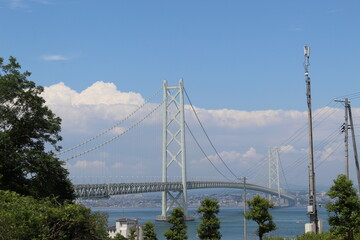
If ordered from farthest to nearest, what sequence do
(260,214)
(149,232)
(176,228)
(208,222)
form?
(149,232)
(176,228)
(208,222)
(260,214)

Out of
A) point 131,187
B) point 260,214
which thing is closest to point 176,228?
point 260,214

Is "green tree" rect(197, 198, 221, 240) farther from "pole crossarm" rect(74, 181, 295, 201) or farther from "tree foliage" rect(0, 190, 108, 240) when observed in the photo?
"pole crossarm" rect(74, 181, 295, 201)

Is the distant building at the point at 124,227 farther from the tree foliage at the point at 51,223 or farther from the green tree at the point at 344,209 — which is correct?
the tree foliage at the point at 51,223

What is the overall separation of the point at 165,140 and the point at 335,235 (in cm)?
6442

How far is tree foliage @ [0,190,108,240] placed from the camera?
15.8 meters

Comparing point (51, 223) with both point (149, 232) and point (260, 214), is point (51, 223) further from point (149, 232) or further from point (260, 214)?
point (149, 232)

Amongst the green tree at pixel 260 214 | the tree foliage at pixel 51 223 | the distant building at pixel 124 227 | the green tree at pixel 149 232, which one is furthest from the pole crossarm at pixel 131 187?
the tree foliage at pixel 51 223

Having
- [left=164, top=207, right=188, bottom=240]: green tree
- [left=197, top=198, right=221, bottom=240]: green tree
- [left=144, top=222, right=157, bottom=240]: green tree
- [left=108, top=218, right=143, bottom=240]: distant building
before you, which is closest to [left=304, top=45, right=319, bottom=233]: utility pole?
[left=197, top=198, right=221, bottom=240]: green tree

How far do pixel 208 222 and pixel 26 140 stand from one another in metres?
11.5

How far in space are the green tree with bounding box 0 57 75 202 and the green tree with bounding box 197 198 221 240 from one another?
27.4 ft

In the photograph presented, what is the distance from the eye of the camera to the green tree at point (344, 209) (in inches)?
952

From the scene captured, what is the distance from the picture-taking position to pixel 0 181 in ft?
83.8

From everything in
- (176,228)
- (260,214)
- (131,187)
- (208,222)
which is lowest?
(176,228)

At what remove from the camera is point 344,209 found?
24359 mm
